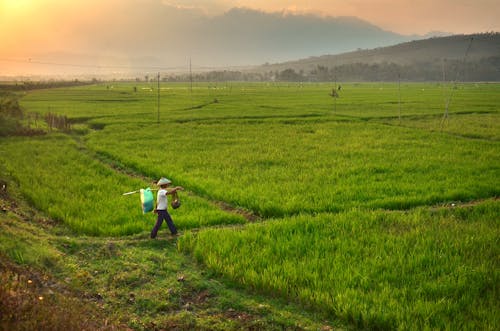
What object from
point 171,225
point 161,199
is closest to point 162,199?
point 161,199

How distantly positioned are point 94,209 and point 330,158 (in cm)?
910

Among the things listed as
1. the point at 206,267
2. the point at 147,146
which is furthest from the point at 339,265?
the point at 147,146

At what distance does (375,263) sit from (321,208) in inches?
129

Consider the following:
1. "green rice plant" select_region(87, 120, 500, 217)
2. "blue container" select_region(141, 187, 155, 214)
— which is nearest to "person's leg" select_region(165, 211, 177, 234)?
"blue container" select_region(141, 187, 155, 214)

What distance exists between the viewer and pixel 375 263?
6570 millimetres

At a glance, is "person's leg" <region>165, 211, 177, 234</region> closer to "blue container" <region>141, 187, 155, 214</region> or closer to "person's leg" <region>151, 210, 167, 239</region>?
"person's leg" <region>151, 210, 167, 239</region>

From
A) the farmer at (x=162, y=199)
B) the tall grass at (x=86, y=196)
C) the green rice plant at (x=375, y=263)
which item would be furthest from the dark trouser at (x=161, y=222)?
the tall grass at (x=86, y=196)

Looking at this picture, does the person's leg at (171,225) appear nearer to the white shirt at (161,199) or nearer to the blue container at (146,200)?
the white shirt at (161,199)

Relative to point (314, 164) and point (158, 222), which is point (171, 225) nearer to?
point (158, 222)

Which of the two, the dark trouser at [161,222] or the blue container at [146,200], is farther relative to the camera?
the dark trouser at [161,222]

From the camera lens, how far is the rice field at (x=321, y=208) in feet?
18.9

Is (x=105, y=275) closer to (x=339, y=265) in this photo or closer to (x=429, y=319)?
(x=339, y=265)

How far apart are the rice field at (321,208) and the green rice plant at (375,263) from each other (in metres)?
0.03

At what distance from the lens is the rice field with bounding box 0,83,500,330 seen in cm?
575
